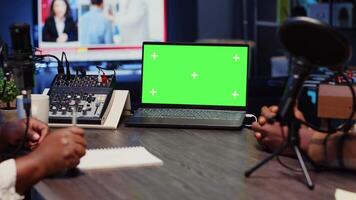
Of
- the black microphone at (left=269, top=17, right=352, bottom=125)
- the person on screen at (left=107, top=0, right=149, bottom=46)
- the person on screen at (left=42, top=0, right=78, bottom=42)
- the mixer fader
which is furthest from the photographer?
the person on screen at (left=107, top=0, right=149, bottom=46)

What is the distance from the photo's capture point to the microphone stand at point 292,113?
124 centimetres

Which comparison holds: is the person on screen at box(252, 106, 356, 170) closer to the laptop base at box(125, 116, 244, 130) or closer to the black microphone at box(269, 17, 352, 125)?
the black microphone at box(269, 17, 352, 125)

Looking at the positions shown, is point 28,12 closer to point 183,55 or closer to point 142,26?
point 142,26

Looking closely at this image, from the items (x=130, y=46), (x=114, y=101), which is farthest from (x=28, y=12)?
(x=114, y=101)

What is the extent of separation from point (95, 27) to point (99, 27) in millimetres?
29

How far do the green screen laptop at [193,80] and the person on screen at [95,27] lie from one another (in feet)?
4.92

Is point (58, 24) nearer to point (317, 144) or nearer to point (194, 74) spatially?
point (194, 74)

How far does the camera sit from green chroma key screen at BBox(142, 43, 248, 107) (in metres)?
1.96

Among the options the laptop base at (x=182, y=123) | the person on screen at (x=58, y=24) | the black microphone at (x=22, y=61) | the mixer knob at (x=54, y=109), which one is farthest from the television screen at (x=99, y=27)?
the black microphone at (x=22, y=61)

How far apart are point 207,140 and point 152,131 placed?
8.3 inches

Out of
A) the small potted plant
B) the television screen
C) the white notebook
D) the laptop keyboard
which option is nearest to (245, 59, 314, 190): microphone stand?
the white notebook

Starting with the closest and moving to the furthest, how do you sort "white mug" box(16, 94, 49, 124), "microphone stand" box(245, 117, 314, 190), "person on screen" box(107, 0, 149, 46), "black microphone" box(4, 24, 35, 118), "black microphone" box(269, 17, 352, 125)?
"black microphone" box(269, 17, 352, 125) < "microphone stand" box(245, 117, 314, 190) < "black microphone" box(4, 24, 35, 118) < "white mug" box(16, 94, 49, 124) < "person on screen" box(107, 0, 149, 46)

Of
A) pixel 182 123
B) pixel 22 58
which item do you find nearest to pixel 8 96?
pixel 22 58

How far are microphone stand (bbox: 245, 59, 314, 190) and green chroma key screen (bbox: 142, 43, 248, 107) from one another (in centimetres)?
61
